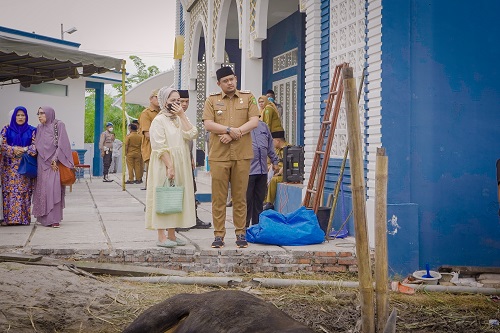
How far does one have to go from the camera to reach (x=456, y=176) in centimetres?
741

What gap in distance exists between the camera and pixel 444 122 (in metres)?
7.38

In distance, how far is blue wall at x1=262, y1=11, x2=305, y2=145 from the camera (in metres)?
14.0

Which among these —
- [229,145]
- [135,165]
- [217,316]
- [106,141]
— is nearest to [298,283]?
[229,145]

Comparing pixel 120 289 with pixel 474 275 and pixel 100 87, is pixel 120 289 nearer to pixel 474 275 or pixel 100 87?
pixel 474 275

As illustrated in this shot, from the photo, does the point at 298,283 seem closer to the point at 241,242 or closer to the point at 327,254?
the point at 327,254

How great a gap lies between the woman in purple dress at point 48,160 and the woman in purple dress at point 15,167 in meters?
0.18

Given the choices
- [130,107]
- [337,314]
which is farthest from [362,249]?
[130,107]

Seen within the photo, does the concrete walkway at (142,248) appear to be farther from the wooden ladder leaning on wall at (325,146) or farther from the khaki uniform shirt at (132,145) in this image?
the khaki uniform shirt at (132,145)

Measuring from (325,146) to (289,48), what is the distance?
22.9ft

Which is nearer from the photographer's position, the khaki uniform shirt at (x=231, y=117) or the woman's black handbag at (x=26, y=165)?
the khaki uniform shirt at (x=231, y=117)

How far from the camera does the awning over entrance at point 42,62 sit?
400 inches

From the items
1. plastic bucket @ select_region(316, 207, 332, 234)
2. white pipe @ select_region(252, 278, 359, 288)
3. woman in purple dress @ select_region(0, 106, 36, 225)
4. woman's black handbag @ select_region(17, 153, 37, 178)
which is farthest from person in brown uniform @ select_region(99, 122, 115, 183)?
white pipe @ select_region(252, 278, 359, 288)

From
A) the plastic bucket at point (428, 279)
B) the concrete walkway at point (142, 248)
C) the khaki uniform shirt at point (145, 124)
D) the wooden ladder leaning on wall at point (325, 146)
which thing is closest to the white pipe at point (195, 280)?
the concrete walkway at point (142, 248)

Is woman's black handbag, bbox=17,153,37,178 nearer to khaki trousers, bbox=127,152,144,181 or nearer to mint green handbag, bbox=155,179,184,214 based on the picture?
mint green handbag, bbox=155,179,184,214
